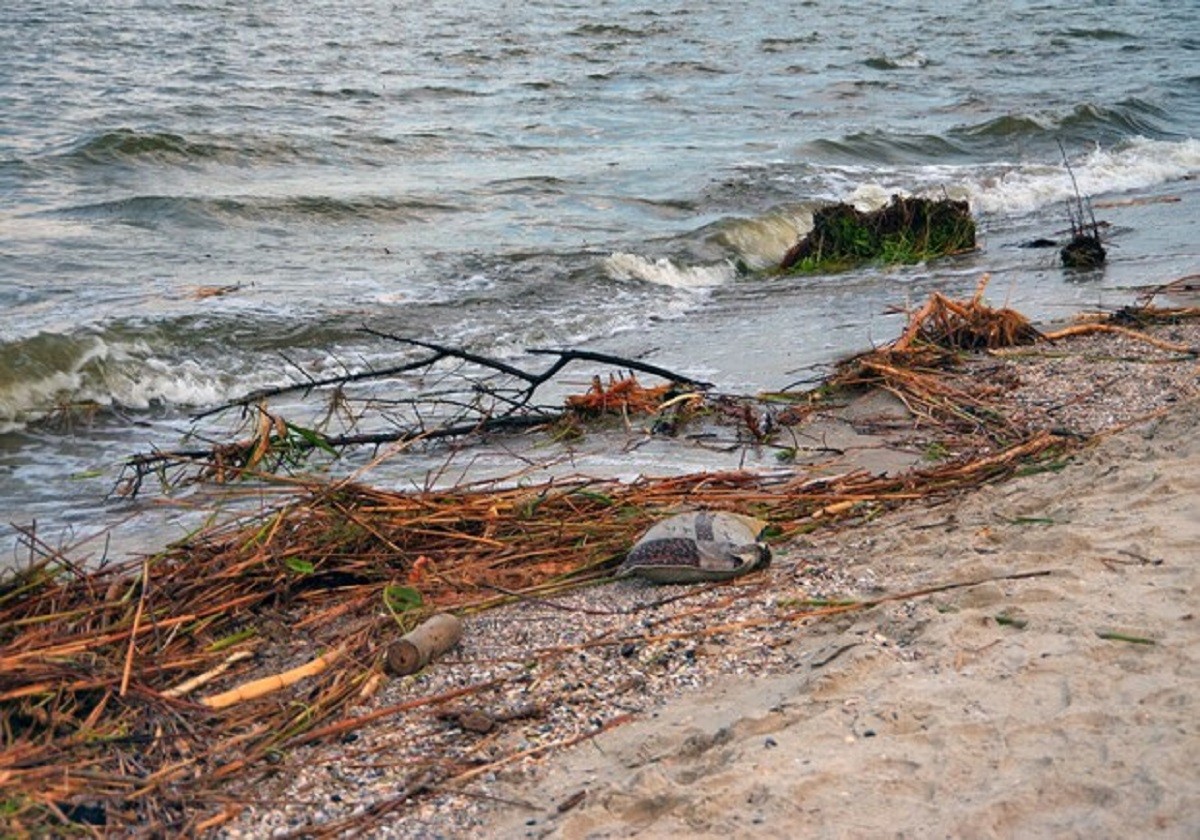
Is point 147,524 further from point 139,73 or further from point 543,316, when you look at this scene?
point 139,73

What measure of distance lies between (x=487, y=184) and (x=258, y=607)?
962cm

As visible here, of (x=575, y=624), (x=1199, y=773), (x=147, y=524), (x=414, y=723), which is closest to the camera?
(x=1199, y=773)

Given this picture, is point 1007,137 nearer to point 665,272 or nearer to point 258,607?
point 665,272

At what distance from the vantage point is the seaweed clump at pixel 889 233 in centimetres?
1003

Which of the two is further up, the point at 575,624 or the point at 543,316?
the point at 575,624

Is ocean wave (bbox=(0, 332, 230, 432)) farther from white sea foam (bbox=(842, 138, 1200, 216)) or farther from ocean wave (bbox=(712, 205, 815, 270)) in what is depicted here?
white sea foam (bbox=(842, 138, 1200, 216))

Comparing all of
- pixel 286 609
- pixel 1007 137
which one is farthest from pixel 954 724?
pixel 1007 137

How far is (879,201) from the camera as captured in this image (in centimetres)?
1257

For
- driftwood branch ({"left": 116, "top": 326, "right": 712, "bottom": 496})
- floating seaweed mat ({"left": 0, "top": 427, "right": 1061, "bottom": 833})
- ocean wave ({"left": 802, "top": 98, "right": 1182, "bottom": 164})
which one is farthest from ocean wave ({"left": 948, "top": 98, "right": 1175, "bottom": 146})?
floating seaweed mat ({"left": 0, "top": 427, "right": 1061, "bottom": 833})

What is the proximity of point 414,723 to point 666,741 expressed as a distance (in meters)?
0.59

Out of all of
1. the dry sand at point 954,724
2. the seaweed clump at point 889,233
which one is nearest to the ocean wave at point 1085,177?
the seaweed clump at point 889,233

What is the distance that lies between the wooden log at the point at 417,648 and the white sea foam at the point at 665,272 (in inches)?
274

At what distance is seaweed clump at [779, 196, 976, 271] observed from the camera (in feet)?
32.9

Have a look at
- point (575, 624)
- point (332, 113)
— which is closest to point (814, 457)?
point (575, 624)
